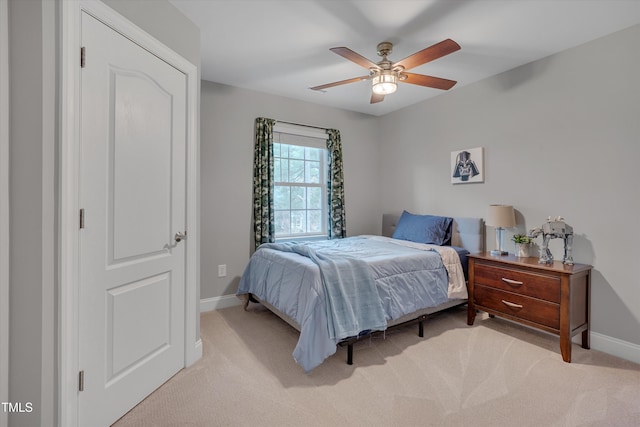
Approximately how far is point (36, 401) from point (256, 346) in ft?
4.66

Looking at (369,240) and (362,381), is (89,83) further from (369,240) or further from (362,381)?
(369,240)

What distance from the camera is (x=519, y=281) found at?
2.54 meters

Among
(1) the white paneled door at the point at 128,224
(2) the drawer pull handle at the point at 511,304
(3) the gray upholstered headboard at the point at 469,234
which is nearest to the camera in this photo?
(1) the white paneled door at the point at 128,224

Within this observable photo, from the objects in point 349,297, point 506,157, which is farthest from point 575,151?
point 349,297

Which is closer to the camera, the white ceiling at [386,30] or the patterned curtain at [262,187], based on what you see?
the white ceiling at [386,30]

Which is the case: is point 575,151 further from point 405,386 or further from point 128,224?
point 128,224

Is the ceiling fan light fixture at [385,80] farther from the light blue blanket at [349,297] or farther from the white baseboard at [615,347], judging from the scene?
the white baseboard at [615,347]

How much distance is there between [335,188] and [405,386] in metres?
2.70

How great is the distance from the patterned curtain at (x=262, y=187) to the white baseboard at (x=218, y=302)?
657mm

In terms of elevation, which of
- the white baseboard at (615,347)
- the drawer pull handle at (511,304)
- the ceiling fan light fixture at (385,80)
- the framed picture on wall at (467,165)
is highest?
the ceiling fan light fixture at (385,80)

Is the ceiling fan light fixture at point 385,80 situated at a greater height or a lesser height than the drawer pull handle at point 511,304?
greater

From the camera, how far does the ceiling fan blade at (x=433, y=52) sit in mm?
1902

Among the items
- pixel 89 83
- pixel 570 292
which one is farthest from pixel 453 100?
pixel 89 83
